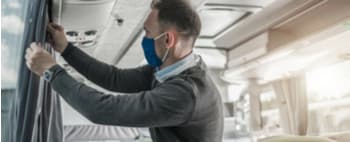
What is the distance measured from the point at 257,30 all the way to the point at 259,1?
226 millimetres

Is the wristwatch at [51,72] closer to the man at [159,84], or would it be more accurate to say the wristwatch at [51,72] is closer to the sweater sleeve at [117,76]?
the man at [159,84]

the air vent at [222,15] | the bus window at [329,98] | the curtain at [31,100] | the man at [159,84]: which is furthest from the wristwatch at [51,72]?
the bus window at [329,98]

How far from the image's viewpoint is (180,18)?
1828 millimetres

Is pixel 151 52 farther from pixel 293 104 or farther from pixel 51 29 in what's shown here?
pixel 293 104

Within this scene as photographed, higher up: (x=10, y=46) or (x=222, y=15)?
(x=222, y=15)

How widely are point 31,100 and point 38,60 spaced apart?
0.62 ft

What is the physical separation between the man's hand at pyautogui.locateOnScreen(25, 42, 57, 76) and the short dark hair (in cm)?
50

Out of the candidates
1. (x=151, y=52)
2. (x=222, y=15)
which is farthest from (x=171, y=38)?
(x=222, y=15)

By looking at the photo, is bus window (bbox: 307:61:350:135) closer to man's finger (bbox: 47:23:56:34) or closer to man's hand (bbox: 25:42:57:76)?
man's finger (bbox: 47:23:56:34)

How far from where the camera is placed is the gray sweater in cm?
160

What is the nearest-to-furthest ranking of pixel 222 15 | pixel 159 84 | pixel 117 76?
pixel 159 84, pixel 117 76, pixel 222 15

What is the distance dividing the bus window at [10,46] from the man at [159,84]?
0.50 ft

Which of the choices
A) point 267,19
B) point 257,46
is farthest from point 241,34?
point 267,19

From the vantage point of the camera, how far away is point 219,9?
370 centimetres
